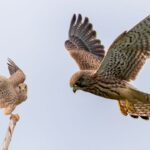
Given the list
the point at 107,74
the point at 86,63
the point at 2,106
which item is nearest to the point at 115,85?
the point at 107,74

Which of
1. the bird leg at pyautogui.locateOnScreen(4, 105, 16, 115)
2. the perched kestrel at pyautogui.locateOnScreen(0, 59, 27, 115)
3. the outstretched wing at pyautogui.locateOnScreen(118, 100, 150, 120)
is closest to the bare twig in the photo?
the outstretched wing at pyautogui.locateOnScreen(118, 100, 150, 120)

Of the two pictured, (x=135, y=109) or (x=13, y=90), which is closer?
(x=135, y=109)

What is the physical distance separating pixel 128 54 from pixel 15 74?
164 inches

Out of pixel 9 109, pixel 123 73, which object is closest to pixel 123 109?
pixel 123 73

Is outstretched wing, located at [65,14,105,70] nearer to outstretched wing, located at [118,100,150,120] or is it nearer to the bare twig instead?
outstretched wing, located at [118,100,150,120]

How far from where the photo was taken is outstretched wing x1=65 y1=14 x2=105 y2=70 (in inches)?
588

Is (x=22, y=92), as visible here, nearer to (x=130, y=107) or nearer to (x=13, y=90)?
(x=13, y=90)

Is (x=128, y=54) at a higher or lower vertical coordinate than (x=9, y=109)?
higher

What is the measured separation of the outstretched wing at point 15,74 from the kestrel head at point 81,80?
298 cm

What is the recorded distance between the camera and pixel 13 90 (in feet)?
50.2

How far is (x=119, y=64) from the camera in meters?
12.7

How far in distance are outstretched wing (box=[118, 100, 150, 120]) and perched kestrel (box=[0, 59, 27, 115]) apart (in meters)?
2.34

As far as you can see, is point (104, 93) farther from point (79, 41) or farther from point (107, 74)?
point (79, 41)

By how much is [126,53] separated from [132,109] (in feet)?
4.58
